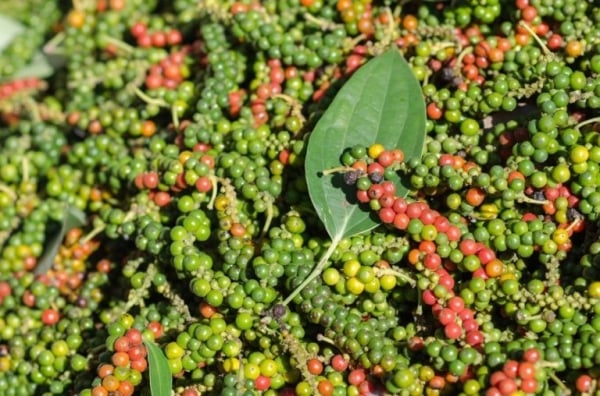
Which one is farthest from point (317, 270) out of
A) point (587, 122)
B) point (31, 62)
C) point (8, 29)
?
point (8, 29)

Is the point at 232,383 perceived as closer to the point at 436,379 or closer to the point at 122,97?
the point at 436,379

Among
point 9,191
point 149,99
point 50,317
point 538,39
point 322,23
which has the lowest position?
point 50,317

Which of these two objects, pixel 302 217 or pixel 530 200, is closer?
pixel 530 200

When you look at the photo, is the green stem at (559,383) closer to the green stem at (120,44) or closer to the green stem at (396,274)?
the green stem at (396,274)

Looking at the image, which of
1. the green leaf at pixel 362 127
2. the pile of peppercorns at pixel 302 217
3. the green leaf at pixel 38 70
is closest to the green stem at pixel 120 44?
the pile of peppercorns at pixel 302 217

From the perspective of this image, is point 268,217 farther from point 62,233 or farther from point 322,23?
point 62,233

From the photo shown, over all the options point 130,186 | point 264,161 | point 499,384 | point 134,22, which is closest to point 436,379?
point 499,384

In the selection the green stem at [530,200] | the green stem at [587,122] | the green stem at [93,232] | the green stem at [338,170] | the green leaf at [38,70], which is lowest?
the green stem at [93,232]
